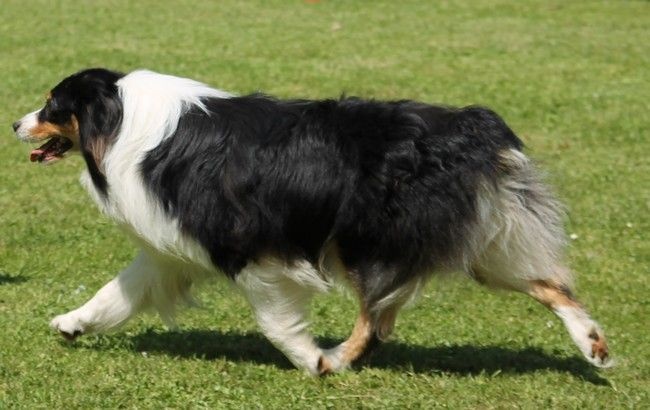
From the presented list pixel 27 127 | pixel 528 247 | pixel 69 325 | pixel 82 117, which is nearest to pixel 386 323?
pixel 528 247

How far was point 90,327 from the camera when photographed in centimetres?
695

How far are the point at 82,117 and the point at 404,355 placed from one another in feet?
7.07

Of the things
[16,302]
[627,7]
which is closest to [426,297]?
[16,302]

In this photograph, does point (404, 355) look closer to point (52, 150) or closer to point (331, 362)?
point (331, 362)

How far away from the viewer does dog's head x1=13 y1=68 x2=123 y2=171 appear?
648cm

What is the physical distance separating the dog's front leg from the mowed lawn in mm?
130

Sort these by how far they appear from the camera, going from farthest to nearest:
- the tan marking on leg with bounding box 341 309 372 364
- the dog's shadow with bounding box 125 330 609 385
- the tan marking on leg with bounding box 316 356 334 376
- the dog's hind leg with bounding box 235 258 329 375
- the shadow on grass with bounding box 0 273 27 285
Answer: the shadow on grass with bounding box 0 273 27 285
the dog's shadow with bounding box 125 330 609 385
the tan marking on leg with bounding box 341 309 372 364
the tan marking on leg with bounding box 316 356 334 376
the dog's hind leg with bounding box 235 258 329 375

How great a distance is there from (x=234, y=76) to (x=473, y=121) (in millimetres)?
8814

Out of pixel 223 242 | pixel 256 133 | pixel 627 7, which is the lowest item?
pixel 627 7

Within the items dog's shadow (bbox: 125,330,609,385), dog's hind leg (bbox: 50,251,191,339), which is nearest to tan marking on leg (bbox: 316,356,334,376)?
dog's shadow (bbox: 125,330,609,385)

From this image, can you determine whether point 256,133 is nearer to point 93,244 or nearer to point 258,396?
point 258,396

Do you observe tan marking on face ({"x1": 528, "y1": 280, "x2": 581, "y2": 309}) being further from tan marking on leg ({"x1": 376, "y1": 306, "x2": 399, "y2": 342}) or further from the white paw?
the white paw

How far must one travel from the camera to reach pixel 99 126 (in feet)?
21.3

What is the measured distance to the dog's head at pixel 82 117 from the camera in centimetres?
648
